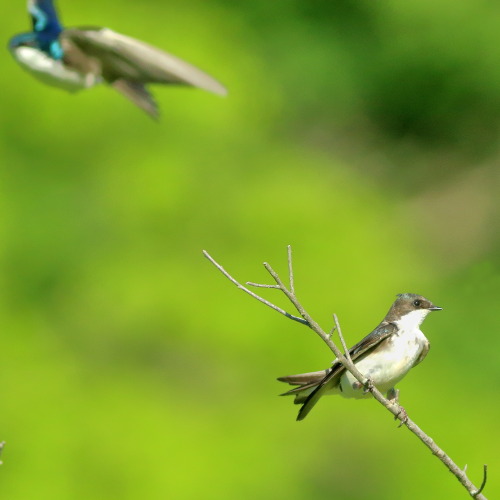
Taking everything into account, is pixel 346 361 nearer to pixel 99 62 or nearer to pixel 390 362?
pixel 390 362

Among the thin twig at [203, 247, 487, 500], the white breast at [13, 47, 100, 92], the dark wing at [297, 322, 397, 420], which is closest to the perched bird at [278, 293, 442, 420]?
the dark wing at [297, 322, 397, 420]

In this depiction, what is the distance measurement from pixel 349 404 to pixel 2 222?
87.4 inches

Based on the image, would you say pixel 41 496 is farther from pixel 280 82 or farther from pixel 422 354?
pixel 280 82

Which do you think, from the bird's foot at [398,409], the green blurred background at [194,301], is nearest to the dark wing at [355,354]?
the bird's foot at [398,409]

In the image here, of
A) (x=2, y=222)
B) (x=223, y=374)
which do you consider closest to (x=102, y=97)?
(x=2, y=222)

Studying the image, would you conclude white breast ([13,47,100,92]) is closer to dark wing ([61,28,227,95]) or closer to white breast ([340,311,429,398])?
dark wing ([61,28,227,95])

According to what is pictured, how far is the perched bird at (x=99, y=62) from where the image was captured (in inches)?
135

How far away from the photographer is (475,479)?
6223 mm

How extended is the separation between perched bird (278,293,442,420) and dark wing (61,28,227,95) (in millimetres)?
763

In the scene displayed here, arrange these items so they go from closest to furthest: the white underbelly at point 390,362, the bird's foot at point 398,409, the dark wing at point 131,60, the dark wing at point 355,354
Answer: the bird's foot at point 398,409 → the dark wing at point 355,354 → the white underbelly at point 390,362 → the dark wing at point 131,60

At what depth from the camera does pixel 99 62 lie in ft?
12.1

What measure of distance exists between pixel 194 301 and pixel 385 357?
135 inches

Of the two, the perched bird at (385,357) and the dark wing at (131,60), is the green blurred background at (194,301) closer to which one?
the dark wing at (131,60)

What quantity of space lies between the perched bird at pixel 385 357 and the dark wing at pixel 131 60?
76cm
